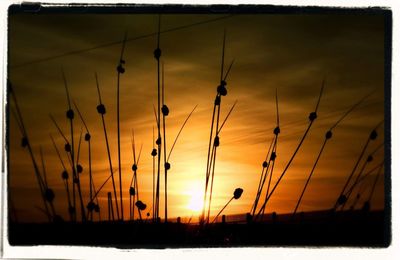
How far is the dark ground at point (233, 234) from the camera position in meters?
1.86

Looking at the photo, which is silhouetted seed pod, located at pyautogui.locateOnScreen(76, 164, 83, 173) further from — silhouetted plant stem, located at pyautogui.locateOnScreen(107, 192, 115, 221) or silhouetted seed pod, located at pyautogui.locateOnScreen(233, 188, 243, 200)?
silhouetted seed pod, located at pyautogui.locateOnScreen(233, 188, 243, 200)

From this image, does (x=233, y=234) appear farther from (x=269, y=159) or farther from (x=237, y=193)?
(x=269, y=159)

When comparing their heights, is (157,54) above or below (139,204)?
above

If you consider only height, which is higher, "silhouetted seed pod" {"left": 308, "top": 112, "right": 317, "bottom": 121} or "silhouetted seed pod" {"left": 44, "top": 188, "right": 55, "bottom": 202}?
"silhouetted seed pod" {"left": 308, "top": 112, "right": 317, "bottom": 121}

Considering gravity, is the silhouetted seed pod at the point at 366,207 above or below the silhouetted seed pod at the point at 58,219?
above

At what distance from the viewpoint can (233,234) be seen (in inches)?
73.3

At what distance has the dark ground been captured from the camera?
1857mm

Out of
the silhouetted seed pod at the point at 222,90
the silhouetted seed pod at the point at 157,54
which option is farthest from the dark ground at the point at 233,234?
the silhouetted seed pod at the point at 157,54

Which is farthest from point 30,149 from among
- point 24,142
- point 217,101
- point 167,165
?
point 217,101

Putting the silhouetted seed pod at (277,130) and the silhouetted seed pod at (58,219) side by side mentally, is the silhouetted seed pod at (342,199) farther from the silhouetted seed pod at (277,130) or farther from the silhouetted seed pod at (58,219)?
the silhouetted seed pod at (58,219)

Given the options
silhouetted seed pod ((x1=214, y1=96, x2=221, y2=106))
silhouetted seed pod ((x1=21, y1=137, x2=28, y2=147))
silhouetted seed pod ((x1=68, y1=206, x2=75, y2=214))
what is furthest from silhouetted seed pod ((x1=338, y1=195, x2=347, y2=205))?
silhouetted seed pod ((x1=21, y1=137, x2=28, y2=147))

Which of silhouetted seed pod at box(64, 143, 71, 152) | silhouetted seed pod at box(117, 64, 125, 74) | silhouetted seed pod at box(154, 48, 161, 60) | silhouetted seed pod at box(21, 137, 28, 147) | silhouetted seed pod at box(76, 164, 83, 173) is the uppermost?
silhouetted seed pod at box(154, 48, 161, 60)

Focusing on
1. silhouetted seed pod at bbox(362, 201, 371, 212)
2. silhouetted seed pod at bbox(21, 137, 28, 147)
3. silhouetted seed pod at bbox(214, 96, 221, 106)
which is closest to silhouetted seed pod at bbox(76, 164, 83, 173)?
silhouetted seed pod at bbox(21, 137, 28, 147)

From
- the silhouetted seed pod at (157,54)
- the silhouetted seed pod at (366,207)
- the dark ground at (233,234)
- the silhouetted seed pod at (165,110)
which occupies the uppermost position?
the silhouetted seed pod at (157,54)
